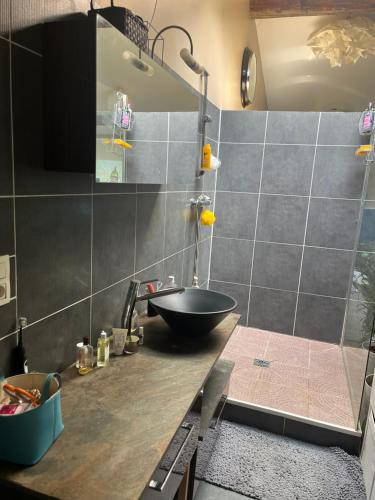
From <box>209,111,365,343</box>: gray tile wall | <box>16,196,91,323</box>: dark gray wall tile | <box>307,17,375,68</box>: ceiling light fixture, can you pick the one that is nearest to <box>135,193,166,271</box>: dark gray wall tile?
<box>16,196,91,323</box>: dark gray wall tile

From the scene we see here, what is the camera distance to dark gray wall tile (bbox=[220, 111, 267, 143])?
3.17 metres

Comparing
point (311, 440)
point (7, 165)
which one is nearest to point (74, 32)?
point (7, 165)

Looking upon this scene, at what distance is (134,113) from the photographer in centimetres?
131

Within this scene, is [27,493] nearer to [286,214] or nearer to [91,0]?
[91,0]

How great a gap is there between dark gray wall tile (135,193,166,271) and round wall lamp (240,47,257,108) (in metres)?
2.32

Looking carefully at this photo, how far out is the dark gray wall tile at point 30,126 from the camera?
1008 mm

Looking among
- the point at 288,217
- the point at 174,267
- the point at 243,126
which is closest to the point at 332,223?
the point at 288,217

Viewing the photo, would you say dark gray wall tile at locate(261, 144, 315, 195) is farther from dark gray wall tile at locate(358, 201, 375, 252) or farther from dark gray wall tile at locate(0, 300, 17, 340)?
dark gray wall tile at locate(0, 300, 17, 340)

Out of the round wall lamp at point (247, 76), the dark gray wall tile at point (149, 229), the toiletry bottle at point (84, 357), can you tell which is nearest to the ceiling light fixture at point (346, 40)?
the round wall lamp at point (247, 76)

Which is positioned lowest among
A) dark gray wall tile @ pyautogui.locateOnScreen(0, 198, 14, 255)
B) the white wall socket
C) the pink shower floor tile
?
the pink shower floor tile

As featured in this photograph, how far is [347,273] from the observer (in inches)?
122

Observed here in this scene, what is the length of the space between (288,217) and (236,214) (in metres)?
0.45

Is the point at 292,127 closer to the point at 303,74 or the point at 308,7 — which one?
the point at 308,7

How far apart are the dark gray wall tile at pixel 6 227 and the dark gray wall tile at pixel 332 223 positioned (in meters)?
2.61
